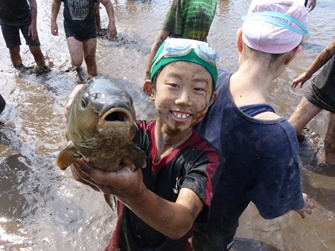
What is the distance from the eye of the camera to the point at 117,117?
1.07 meters

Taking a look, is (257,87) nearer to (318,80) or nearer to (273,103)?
(318,80)

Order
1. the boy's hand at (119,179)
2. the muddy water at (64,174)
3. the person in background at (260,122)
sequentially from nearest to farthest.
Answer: the boy's hand at (119,179) < the person in background at (260,122) < the muddy water at (64,174)

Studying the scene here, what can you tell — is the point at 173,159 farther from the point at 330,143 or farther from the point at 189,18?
the point at 330,143

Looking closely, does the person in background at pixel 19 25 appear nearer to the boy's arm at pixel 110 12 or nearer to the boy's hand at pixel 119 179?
the boy's arm at pixel 110 12

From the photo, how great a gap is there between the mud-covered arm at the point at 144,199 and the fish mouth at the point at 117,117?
0.82ft

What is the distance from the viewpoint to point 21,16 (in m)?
5.65

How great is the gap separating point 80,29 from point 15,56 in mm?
1529

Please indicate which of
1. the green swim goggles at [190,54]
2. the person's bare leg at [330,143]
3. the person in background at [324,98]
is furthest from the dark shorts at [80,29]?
the green swim goggles at [190,54]

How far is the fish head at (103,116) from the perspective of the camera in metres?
1.02

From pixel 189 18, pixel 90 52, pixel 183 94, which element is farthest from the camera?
pixel 90 52

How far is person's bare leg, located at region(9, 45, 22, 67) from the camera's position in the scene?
232 inches

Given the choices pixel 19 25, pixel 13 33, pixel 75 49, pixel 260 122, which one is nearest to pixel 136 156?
pixel 260 122

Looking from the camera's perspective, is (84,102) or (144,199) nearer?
(84,102)

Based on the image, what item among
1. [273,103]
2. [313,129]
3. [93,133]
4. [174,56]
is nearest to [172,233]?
[93,133]
